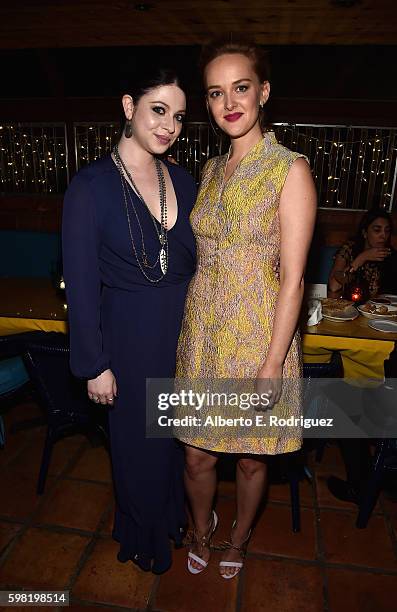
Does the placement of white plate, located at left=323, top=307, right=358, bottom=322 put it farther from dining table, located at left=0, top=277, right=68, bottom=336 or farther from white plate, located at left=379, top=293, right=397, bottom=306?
dining table, located at left=0, top=277, right=68, bottom=336

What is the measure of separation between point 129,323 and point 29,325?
1.23m

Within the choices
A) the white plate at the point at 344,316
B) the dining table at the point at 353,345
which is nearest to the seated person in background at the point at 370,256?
the white plate at the point at 344,316

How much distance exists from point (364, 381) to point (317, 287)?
0.88 m

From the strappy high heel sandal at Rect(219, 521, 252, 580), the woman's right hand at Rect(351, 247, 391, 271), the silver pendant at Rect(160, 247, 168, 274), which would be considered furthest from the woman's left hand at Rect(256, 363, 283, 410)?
the woman's right hand at Rect(351, 247, 391, 271)

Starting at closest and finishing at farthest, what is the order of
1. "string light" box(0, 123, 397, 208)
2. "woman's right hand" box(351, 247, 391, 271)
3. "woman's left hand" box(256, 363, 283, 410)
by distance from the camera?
"woman's left hand" box(256, 363, 283, 410) → "woman's right hand" box(351, 247, 391, 271) → "string light" box(0, 123, 397, 208)

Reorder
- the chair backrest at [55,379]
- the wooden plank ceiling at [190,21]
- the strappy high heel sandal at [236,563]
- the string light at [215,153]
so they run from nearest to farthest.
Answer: the strappy high heel sandal at [236,563], the chair backrest at [55,379], the wooden plank ceiling at [190,21], the string light at [215,153]

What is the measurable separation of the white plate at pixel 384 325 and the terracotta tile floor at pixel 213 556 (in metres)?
0.98

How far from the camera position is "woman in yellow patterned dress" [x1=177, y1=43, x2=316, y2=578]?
5.34 ft

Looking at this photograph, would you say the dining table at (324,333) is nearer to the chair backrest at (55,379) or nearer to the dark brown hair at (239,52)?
the chair backrest at (55,379)

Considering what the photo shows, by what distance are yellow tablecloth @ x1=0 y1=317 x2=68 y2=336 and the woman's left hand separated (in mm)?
1453

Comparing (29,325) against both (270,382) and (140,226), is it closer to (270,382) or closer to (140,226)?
(140,226)

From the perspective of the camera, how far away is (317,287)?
346cm

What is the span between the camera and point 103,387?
1814 millimetres

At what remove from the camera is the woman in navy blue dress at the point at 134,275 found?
66.2 inches
